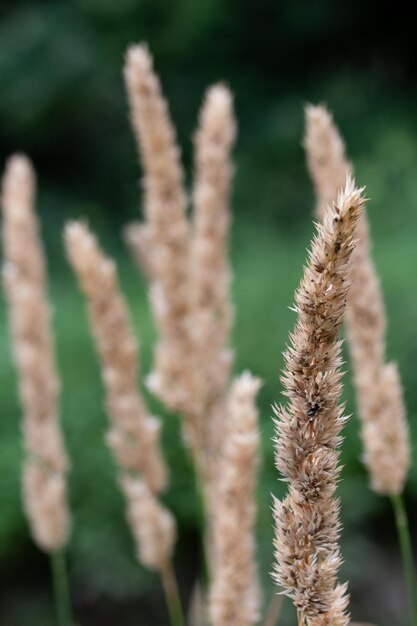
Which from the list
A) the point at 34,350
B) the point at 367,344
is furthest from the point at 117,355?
the point at 367,344

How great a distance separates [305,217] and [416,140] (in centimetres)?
120

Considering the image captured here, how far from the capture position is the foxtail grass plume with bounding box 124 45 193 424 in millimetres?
1771

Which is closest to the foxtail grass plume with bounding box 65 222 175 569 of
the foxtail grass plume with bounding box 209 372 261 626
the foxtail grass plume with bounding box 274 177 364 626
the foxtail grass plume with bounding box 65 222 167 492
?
the foxtail grass plume with bounding box 65 222 167 492

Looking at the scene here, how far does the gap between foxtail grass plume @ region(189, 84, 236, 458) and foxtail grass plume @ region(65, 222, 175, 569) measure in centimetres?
12

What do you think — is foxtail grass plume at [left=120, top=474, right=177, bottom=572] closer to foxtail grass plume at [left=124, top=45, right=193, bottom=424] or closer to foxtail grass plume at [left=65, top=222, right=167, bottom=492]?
foxtail grass plume at [left=65, top=222, right=167, bottom=492]

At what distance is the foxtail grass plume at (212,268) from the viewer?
1891 millimetres

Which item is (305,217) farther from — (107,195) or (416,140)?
(107,195)

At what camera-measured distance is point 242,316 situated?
5.59 meters

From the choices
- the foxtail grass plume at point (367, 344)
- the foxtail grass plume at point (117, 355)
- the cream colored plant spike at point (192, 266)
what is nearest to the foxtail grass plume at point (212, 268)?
the cream colored plant spike at point (192, 266)

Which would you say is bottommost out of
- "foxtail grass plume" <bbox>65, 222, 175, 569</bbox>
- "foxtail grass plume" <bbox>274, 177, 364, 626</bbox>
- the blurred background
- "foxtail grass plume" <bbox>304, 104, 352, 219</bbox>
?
"foxtail grass plume" <bbox>274, 177, 364, 626</bbox>

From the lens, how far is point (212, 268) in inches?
75.8

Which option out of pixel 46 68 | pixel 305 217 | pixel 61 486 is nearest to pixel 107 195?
pixel 46 68

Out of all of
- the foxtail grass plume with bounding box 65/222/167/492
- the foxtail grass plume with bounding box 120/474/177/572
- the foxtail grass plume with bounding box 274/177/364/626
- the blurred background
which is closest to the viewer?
the foxtail grass plume with bounding box 274/177/364/626

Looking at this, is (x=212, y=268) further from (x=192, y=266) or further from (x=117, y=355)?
(x=117, y=355)
